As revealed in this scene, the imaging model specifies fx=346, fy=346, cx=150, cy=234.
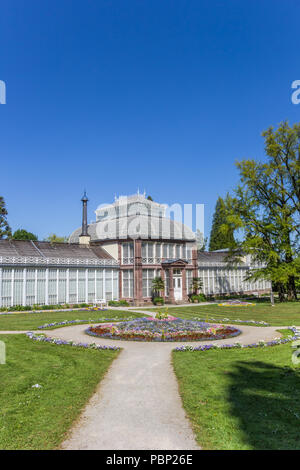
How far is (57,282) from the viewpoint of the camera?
120 feet

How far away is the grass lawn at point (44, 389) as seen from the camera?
7148 millimetres

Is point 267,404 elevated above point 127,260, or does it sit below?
below

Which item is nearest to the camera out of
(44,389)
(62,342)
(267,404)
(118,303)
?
(267,404)

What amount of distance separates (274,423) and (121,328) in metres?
13.6

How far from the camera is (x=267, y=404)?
28.2ft

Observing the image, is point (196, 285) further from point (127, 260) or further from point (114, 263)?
point (114, 263)

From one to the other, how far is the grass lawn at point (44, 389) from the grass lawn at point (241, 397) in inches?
112

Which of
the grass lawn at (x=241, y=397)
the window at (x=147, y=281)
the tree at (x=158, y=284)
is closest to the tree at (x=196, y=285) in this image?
the tree at (x=158, y=284)

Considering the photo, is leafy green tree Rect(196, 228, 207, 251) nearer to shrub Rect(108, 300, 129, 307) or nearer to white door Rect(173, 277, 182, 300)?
white door Rect(173, 277, 182, 300)

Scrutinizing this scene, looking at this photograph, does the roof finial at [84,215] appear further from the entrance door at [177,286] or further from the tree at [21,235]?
the tree at [21,235]

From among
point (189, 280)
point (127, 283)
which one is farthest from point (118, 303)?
point (189, 280)

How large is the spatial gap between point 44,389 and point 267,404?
6127 mm
